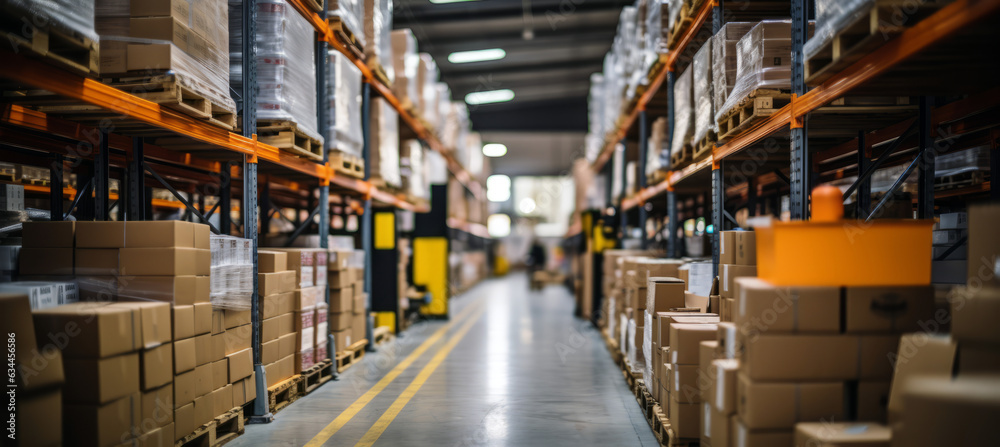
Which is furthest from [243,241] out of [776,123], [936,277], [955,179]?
[955,179]

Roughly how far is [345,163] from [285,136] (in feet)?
4.91

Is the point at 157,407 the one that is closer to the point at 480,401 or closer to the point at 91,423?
the point at 91,423

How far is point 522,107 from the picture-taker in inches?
938

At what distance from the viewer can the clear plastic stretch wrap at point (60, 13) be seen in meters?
2.60

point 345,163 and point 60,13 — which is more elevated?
point 60,13

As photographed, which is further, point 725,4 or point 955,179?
point 955,179

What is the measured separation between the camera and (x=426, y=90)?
36.0ft

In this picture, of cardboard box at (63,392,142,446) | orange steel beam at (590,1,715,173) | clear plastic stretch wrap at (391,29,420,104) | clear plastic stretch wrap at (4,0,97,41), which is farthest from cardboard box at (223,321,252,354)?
clear plastic stretch wrap at (391,29,420,104)

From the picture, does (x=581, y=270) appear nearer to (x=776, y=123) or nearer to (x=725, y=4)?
(x=725, y=4)

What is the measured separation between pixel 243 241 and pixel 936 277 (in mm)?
5285

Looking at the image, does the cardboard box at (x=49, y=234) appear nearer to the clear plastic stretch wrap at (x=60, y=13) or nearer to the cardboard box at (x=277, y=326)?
the clear plastic stretch wrap at (x=60, y=13)

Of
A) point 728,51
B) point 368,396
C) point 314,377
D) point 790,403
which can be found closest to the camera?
point 790,403

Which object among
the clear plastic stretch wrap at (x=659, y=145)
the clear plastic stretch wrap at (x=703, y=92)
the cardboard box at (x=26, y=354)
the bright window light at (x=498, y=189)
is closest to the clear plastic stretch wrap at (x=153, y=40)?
the cardboard box at (x=26, y=354)

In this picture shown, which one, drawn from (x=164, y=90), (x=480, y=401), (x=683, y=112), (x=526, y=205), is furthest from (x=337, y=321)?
(x=526, y=205)
